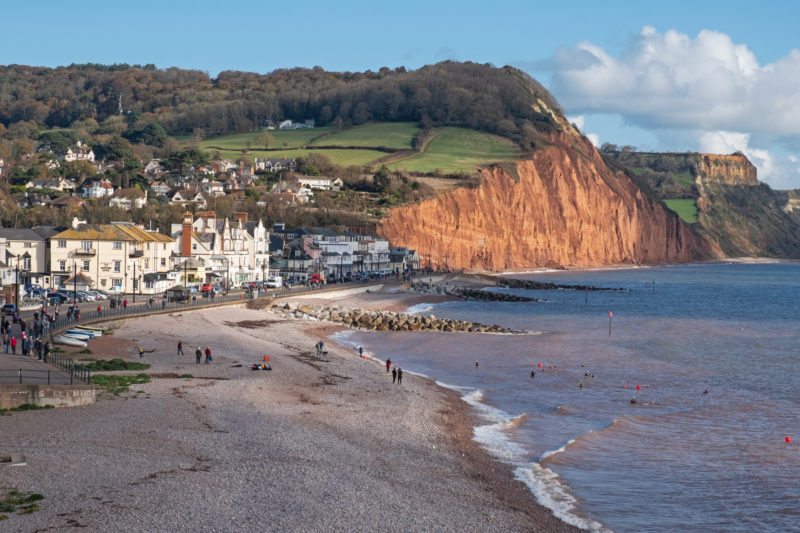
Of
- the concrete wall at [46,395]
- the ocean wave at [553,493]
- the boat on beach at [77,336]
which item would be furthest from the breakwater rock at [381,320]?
the ocean wave at [553,493]

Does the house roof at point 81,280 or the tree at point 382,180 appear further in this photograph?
the tree at point 382,180

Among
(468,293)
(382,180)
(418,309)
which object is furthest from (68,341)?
(382,180)

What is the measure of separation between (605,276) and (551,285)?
37.3m

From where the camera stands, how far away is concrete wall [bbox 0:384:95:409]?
22578 mm

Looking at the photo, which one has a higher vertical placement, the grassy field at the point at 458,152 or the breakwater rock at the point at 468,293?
the grassy field at the point at 458,152

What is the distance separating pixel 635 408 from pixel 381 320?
2949 cm

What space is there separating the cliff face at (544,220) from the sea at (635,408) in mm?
55415

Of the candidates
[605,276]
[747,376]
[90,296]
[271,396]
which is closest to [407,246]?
[605,276]

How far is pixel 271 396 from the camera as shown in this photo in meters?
29.1

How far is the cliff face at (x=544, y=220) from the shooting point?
129750 millimetres

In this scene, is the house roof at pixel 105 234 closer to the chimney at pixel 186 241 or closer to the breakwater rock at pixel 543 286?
the chimney at pixel 186 241

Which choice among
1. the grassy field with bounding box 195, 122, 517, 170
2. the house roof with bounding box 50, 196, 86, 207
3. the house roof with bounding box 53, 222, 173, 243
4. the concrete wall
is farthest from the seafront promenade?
the grassy field with bounding box 195, 122, 517, 170

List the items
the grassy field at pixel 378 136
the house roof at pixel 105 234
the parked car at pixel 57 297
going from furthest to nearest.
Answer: the grassy field at pixel 378 136, the house roof at pixel 105 234, the parked car at pixel 57 297

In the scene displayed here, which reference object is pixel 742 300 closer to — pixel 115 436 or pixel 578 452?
pixel 578 452
